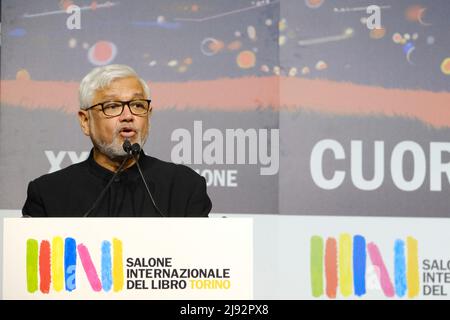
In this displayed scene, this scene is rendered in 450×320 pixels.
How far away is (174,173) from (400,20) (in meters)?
1.46

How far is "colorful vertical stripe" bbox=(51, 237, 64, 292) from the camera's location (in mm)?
2344

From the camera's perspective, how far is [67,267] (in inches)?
92.4

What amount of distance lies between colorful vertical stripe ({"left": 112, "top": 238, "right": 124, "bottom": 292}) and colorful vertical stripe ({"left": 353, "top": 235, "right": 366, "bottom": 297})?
176cm

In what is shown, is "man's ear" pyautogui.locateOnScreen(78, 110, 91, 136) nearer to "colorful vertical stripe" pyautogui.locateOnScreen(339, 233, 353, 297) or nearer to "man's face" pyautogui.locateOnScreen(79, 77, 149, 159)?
"man's face" pyautogui.locateOnScreen(79, 77, 149, 159)

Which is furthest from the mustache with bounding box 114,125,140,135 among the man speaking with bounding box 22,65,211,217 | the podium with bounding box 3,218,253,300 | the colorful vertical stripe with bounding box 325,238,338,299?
the colorful vertical stripe with bounding box 325,238,338,299

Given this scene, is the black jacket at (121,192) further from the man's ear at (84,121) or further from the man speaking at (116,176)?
the man's ear at (84,121)

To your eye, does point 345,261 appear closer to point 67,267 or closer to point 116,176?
point 116,176

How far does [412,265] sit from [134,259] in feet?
6.33

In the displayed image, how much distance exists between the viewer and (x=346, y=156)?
3855 millimetres

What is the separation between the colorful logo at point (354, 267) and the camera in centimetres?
378

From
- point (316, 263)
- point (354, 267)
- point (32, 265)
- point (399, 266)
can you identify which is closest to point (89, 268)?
point (32, 265)

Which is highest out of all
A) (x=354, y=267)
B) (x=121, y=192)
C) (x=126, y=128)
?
(x=126, y=128)

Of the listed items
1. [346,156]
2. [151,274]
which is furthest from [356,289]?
[151,274]
